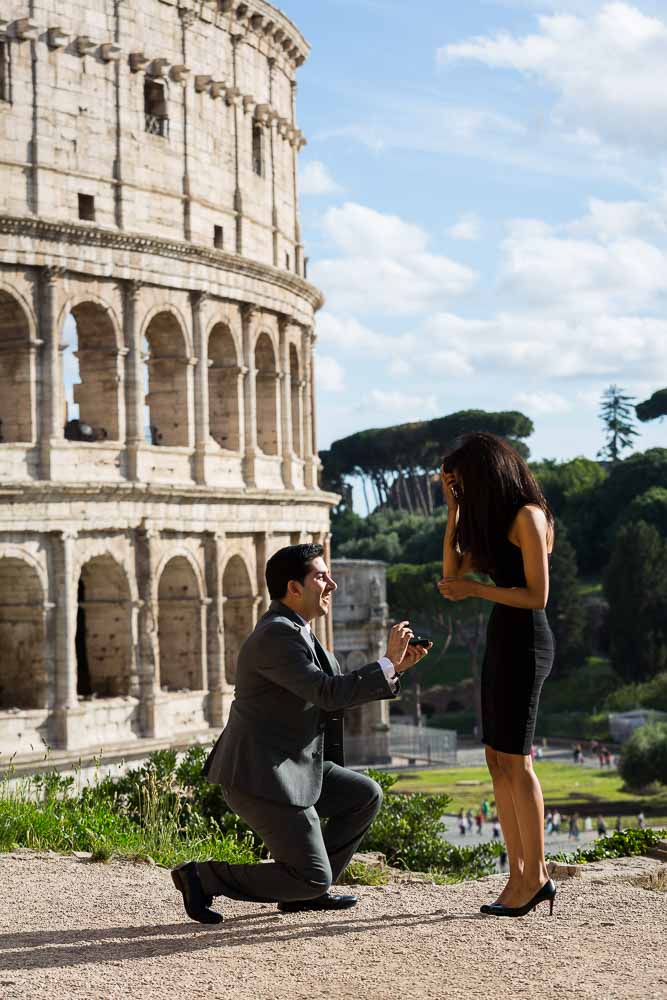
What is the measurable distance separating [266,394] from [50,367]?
20.2 feet

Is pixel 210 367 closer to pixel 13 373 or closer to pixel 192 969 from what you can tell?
pixel 13 373

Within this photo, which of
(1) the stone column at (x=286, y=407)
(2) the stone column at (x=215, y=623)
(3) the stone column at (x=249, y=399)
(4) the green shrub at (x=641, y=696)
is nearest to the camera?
(2) the stone column at (x=215, y=623)

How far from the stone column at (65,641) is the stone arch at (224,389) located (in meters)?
4.68

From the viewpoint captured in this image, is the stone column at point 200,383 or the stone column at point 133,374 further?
the stone column at point 200,383

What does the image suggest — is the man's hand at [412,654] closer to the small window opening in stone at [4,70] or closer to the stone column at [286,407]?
the small window opening in stone at [4,70]

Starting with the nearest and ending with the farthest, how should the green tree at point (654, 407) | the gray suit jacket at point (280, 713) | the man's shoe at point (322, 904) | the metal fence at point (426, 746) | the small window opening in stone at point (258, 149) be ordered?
the gray suit jacket at point (280, 713) < the man's shoe at point (322, 904) < the small window opening in stone at point (258, 149) < the metal fence at point (426, 746) < the green tree at point (654, 407)

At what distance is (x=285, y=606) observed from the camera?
668 cm

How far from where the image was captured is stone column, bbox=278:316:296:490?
1117 inches

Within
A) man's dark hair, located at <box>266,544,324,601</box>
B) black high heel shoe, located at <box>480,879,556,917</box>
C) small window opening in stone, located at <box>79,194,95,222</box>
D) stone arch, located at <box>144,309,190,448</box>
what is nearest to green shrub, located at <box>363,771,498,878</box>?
black high heel shoe, located at <box>480,879,556,917</box>

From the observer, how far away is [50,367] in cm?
2331

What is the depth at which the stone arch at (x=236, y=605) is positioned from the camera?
27.3m

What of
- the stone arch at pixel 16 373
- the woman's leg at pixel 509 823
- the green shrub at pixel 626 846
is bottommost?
the green shrub at pixel 626 846

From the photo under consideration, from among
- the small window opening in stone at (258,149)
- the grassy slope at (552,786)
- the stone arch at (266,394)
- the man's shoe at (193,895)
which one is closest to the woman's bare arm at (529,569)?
the man's shoe at (193,895)

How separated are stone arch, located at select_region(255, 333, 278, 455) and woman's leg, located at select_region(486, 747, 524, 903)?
21799 millimetres
